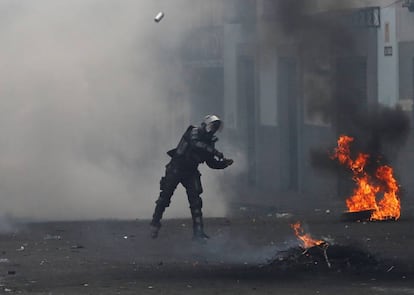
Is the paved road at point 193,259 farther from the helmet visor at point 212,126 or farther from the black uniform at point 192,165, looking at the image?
the helmet visor at point 212,126

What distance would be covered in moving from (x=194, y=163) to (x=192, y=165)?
59mm

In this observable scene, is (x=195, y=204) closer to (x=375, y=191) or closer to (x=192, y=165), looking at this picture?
(x=192, y=165)

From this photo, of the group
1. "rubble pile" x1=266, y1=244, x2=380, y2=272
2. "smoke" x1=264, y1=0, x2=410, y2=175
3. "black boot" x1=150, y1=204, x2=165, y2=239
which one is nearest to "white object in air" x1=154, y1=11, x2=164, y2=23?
"smoke" x1=264, y1=0, x2=410, y2=175

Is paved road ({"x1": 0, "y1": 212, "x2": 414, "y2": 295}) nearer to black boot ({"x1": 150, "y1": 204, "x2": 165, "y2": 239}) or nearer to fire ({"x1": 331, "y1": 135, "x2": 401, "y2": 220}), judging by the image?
black boot ({"x1": 150, "y1": 204, "x2": 165, "y2": 239})

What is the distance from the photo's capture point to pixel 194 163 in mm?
15836

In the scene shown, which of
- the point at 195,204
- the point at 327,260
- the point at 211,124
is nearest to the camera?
the point at 327,260

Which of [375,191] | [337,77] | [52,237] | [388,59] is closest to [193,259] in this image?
[52,237]

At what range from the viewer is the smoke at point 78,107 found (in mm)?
19312

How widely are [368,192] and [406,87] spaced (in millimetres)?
4857

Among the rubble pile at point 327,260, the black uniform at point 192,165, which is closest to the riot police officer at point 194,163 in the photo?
the black uniform at point 192,165

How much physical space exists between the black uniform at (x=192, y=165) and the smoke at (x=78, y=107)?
3114 millimetres

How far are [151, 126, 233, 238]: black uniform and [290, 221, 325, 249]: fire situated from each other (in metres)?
1.24

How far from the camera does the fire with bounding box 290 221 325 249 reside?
1331cm

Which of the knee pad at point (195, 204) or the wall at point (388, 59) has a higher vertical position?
the wall at point (388, 59)
